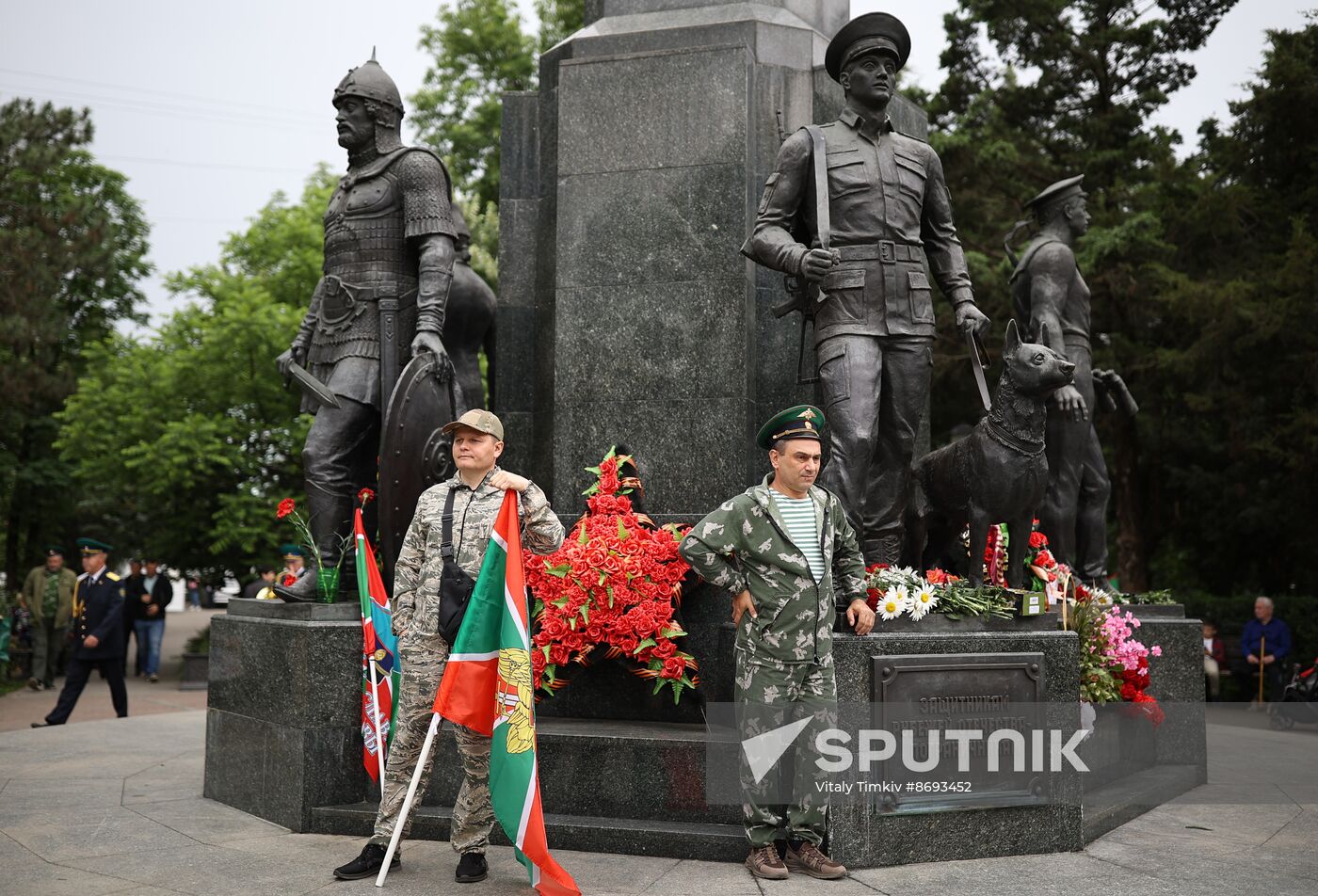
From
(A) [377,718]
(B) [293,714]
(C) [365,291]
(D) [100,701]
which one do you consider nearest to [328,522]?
(B) [293,714]

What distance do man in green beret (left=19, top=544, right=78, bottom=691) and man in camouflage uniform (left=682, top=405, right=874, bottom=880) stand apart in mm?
15347

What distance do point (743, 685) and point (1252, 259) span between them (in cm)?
1937

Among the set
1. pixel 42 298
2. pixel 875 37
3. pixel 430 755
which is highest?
pixel 42 298

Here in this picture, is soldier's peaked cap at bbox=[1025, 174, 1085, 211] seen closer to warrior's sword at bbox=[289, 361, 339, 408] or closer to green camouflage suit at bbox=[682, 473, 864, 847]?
green camouflage suit at bbox=[682, 473, 864, 847]

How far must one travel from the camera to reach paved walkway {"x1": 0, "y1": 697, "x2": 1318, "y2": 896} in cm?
544

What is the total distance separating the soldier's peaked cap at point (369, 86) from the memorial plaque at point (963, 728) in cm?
487

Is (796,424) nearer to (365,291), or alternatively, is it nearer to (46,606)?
(365,291)

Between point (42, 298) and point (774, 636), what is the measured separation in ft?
80.9

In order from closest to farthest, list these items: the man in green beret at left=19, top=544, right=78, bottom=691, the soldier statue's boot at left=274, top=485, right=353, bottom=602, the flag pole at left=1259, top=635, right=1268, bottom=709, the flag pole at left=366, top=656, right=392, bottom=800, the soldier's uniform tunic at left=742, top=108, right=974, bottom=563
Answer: the flag pole at left=366, top=656, right=392, bottom=800 < the soldier's uniform tunic at left=742, top=108, right=974, bottom=563 < the soldier statue's boot at left=274, top=485, right=353, bottom=602 < the flag pole at left=1259, top=635, right=1268, bottom=709 < the man in green beret at left=19, top=544, right=78, bottom=691

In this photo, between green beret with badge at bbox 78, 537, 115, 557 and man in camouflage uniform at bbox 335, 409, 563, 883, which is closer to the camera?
man in camouflage uniform at bbox 335, 409, 563, 883

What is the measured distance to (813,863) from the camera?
554 cm

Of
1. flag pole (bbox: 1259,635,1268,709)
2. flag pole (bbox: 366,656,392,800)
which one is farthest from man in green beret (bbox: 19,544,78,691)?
flag pole (bbox: 1259,635,1268,709)

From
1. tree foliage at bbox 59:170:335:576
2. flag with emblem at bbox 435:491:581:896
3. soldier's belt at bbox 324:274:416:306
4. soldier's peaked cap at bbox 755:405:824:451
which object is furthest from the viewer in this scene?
tree foliage at bbox 59:170:335:576

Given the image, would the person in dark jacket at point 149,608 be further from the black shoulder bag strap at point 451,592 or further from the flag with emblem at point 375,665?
the black shoulder bag strap at point 451,592
